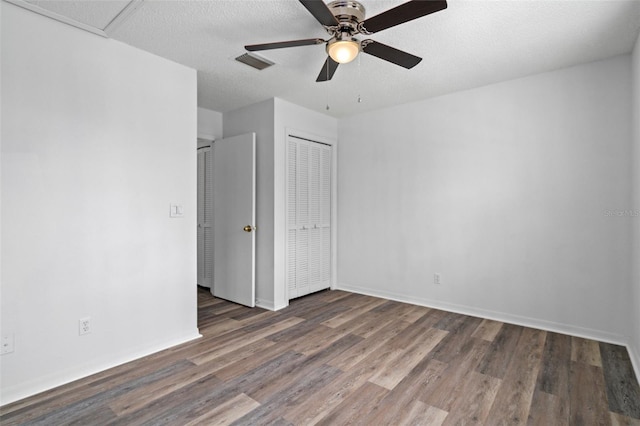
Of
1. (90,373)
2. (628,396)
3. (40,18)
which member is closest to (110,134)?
(40,18)

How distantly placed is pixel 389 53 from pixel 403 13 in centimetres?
44

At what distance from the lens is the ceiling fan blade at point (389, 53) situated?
7.00 feet

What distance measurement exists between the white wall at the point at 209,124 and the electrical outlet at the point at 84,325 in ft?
8.39

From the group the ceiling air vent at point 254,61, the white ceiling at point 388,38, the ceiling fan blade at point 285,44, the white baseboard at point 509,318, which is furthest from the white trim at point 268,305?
the ceiling fan blade at point 285,44

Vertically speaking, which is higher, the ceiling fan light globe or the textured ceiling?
the textured ceiling

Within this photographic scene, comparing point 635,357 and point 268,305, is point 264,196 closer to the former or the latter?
point 268,305

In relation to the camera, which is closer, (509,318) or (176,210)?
(176,210)

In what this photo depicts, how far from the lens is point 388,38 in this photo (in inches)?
100

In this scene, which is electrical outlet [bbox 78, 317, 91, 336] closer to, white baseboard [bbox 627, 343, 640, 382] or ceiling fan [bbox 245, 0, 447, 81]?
ceiling fan [bbox 245, 0, 447, 81]

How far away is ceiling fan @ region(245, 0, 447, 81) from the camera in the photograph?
171 centimetres

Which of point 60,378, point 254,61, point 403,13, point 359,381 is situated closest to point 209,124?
point 254,61

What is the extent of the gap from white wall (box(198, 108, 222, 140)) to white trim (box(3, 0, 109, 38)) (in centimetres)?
182

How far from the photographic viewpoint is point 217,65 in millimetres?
3025

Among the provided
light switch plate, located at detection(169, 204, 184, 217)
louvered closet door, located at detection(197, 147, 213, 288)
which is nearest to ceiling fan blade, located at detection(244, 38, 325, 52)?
light switch plate, located at detection(169, 204, 184, 217)
